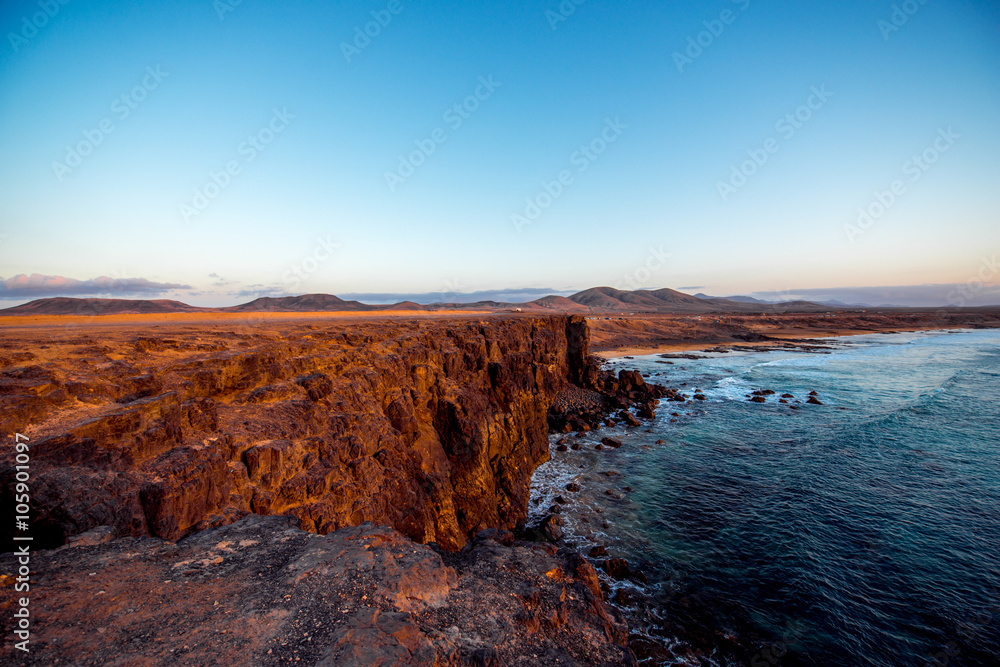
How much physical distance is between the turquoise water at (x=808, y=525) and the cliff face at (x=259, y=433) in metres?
6.54

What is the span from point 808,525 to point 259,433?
23.7m

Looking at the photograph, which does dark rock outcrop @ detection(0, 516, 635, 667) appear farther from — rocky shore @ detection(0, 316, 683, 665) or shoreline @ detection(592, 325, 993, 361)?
shoreline @ detection(592, 325, 993, 361)

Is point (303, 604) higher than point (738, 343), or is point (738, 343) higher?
point (303, 604)

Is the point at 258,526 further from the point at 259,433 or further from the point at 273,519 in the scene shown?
the point at 259,433

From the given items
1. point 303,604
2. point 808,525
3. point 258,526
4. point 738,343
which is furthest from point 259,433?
point 738,343

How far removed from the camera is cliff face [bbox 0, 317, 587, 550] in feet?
29.4

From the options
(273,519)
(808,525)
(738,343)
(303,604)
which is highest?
(303,604)

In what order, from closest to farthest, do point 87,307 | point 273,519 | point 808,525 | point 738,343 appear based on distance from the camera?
point 273,519, point 808,525, point 87,307, point 738,343

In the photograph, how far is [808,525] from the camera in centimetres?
1830

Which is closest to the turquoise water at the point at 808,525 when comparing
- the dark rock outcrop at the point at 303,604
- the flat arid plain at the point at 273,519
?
the flat arid plain at the point at 273,519

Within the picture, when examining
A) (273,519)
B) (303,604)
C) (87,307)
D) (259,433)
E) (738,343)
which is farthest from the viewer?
(738,343)

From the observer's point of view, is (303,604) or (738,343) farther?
(738,343)

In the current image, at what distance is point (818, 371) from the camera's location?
181 feet

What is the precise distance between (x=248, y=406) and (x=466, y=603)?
392 inches
